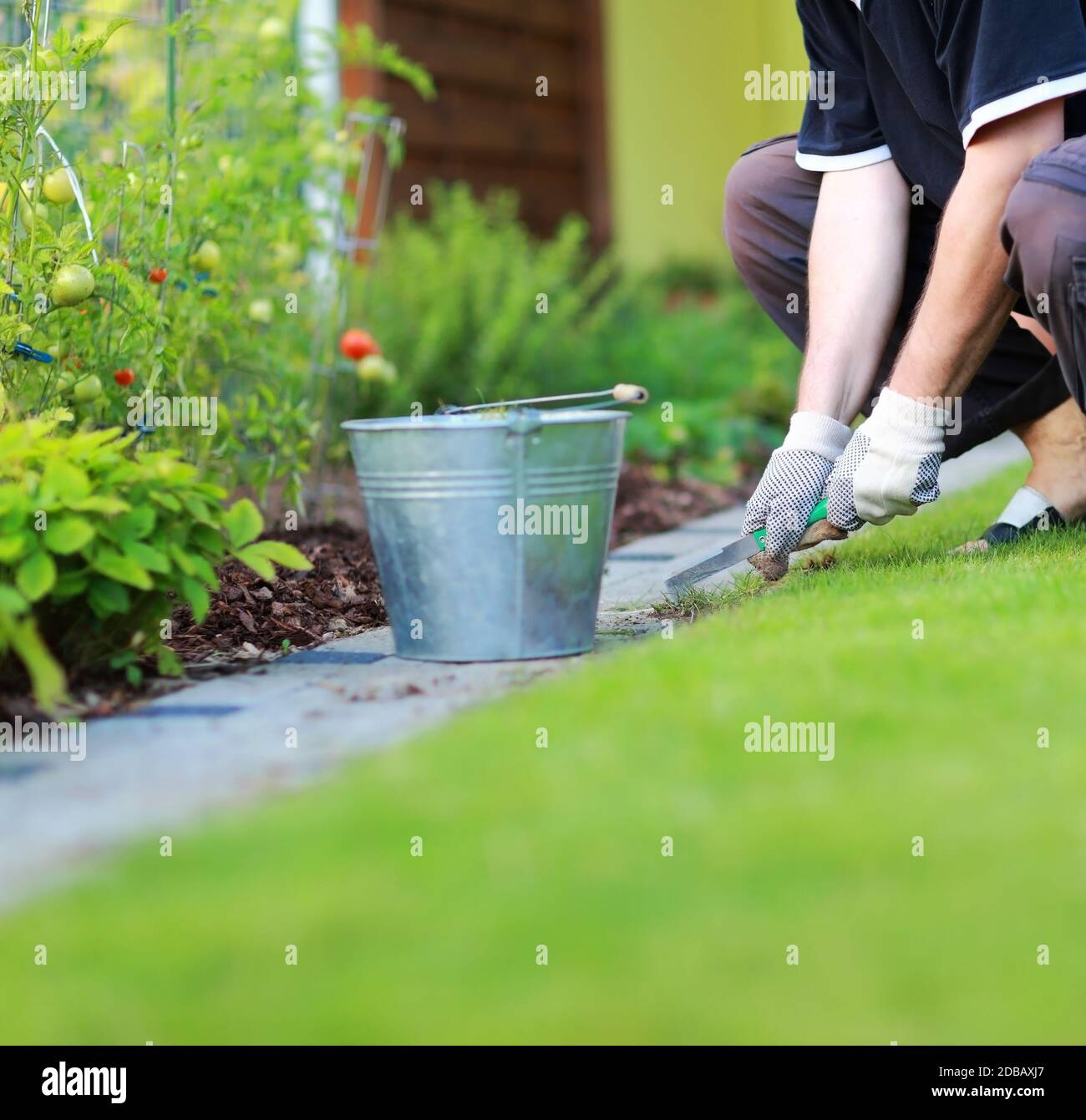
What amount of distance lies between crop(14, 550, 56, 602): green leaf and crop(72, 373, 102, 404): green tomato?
2.59 ft

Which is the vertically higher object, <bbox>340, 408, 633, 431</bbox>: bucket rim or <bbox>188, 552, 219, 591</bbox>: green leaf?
<bbox>340, 408, 633, 431</bbox>: bucket rim

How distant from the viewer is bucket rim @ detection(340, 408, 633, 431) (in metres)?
2.18

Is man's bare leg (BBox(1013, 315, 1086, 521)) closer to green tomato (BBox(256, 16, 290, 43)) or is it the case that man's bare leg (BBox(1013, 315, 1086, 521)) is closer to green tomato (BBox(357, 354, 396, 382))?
green tomato (BBox(357, 354, 396, 382))

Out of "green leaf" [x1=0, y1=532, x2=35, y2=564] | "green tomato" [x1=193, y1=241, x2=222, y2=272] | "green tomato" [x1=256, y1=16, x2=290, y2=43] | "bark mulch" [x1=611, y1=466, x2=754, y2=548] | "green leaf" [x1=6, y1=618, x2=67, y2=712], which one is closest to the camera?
"green leaf" [x1=6, y1=618, x2=67, y2=712]

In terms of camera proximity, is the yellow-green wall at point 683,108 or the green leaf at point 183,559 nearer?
the green leaf at point 183,559

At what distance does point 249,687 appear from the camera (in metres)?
2.24

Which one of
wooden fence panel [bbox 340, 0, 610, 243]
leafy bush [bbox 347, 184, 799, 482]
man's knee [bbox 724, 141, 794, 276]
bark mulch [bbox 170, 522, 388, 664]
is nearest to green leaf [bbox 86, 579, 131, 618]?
bark mulch [bbox 170, 522, 388, 664]

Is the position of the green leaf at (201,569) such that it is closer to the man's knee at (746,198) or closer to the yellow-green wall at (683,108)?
the man's knee at (746,198)

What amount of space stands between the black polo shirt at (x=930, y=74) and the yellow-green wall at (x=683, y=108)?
5.21 meters

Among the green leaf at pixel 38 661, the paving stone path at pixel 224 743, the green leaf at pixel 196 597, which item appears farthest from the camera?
the green leaf at pixel 196 597

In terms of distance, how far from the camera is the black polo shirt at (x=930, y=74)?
2.44 meters

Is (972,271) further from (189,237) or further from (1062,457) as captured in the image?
(189,237)

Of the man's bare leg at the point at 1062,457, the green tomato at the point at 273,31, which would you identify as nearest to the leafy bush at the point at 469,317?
the green tomato at the point at 273,31

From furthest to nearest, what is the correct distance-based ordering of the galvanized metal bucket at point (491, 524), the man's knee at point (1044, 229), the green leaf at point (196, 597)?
the man's knee at point (1044, 229)
the galvanized metal bucket at point (491, 524)
the green leaf at point (196, 597)
